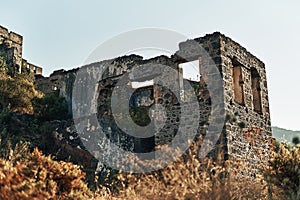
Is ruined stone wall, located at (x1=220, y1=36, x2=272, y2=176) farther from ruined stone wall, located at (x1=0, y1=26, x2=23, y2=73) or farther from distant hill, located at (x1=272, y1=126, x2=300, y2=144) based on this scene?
ruined stone wall, located at (x1=0, y1=26, x2=23, y2=73)

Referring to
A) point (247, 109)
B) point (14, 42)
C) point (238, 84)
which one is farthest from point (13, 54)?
point (247, 109)

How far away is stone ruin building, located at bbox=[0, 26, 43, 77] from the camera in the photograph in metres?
27.5

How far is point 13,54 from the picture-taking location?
2770 cm

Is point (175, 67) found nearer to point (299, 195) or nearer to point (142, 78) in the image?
point (142, 78)

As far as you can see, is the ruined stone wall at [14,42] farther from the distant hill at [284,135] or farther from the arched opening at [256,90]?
the arched opening at [256,90]

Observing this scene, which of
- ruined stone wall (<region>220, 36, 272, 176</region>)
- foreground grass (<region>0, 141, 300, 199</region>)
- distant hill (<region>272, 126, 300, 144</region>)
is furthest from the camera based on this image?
ruined stone wall (<region>220, 36, 272, 176</region>)

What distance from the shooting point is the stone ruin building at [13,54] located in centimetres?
2748

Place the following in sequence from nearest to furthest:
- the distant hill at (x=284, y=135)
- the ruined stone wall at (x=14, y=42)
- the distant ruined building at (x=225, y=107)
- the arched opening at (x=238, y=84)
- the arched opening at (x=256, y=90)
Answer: the distant hill at (x=284, y=135)
the distant ruined building at (x=225, y=107)
the arched opening at (x=238, y=84)
the arched opening at (x=256, y=90)
the ruined stone wall at (x=14, y=42)

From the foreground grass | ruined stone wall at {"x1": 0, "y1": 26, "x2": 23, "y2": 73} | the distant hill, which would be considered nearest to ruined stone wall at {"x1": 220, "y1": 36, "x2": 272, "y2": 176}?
the distant hill

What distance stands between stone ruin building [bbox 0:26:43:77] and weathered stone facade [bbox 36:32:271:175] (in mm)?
15534

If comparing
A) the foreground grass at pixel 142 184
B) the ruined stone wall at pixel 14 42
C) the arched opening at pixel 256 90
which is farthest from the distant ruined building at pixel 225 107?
the ruined stone wall at pixel 14 42

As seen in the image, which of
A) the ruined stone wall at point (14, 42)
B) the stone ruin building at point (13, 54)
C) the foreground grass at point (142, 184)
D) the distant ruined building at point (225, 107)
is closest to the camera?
the foreground grass at point (142, 184)

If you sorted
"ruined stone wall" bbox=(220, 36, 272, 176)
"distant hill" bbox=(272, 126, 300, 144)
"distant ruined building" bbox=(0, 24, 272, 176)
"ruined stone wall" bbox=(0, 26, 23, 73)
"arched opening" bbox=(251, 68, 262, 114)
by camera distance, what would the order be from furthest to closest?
"ruined stone wall" bbox=(0, 26, 23, 73) < "arched opening" bbox=(251, 68, 262, 114) < "ruined stone wall" bbox=(220, 36, 272, 176) < "distant ruined building" bbox=(0, 24, 272, 176) < "distant hill" bbox=(272, 126, 300, 144)

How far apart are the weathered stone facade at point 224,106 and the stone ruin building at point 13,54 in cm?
1553
